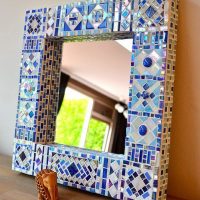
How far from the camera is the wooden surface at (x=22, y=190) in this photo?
930 mm

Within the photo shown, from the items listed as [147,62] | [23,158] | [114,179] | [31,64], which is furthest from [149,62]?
[23,158]

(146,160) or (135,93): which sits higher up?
(135,93)

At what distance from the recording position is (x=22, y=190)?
0.98 meters

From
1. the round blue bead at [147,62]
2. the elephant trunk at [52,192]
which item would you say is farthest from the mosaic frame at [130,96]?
the elephant trunk at [52,192]

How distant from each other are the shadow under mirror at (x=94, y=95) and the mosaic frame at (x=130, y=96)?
0.03 metres

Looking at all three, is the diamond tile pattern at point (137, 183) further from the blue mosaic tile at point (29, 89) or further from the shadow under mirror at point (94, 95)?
the blue mosaic tile at point (29, 89)

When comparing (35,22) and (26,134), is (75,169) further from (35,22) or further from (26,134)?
(35,22)

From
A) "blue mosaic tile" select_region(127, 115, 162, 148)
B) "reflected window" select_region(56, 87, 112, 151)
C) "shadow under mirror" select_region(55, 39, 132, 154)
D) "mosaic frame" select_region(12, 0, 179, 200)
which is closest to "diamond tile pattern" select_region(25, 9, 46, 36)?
"mosaic frame" select_region(12, 0, 179, 200)

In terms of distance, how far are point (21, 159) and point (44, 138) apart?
112mm

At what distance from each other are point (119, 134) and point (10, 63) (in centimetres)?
62

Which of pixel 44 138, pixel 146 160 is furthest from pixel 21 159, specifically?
pixel 146 160

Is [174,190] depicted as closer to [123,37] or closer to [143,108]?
[143,108]

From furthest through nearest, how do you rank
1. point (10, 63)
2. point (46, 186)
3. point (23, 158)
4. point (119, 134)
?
point (10, 63), point (23, 158), point (119, 134), point (46, 186)

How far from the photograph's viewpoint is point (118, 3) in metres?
0.97
